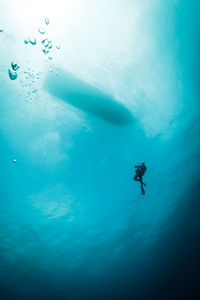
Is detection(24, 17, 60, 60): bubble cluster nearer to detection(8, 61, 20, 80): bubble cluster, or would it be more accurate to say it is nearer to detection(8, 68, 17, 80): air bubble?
detection(8, 61, 20, 80): bubble cluster

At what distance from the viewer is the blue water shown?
23.5 feet

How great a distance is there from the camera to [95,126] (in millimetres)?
10328

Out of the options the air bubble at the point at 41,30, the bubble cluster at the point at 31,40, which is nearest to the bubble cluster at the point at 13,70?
the bubble cluster at the point at 31,40

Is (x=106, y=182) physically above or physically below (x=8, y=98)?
below

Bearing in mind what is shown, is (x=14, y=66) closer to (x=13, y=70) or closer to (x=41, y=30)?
(x=13, y=70)

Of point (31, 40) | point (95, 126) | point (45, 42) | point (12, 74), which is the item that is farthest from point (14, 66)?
point (95, 126)

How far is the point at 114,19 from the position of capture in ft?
23.0

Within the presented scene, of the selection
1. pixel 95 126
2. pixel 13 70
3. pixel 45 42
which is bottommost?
pixel 95 126

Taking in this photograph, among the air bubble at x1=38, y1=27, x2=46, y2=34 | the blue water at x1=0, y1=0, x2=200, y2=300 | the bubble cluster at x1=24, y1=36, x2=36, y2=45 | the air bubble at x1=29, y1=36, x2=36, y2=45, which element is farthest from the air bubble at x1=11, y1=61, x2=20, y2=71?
the air bubble at x1=38, y1=27, x2=46, y2=34

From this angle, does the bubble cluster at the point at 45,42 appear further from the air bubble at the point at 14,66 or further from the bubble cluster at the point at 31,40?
the air bubble at the point at 14,66

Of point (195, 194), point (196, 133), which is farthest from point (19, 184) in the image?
point (195, 194)

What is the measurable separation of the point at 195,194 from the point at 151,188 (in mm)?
5816

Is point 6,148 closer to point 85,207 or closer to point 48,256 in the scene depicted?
point 85,207

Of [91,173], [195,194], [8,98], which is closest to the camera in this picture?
[8,98]
